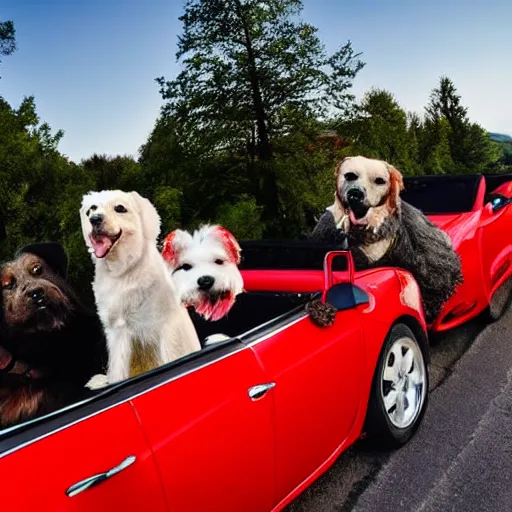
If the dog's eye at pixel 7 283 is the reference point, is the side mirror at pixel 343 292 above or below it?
below

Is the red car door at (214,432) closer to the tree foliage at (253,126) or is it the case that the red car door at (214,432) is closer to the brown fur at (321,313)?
the brown fur at (321,313)

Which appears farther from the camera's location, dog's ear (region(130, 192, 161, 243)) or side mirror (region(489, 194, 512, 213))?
side mirror (region(489, 194, 512, 213))

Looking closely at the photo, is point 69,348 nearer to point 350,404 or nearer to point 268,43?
point 350,404

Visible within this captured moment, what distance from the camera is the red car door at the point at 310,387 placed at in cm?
231

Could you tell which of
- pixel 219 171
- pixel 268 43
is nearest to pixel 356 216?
pixel 219 171

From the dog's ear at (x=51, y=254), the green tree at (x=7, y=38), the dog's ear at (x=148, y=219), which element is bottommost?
the dog's ear at (x=51, y=254)

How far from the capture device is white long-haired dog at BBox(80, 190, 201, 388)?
230 cm

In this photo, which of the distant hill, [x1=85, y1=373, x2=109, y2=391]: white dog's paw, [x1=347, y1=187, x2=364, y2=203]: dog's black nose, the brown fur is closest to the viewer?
[x1=85, y1=373, x2=109, y2=391]: white dog's paw

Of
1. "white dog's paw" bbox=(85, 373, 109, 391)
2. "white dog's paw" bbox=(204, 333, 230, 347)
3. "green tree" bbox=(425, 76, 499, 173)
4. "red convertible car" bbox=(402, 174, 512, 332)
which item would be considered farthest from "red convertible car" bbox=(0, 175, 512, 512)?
"green tree" bbox=(425, 76, 499, 173)

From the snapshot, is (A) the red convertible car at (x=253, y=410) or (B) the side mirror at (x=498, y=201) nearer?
(A) the red convertible car at (x=253, y=410)

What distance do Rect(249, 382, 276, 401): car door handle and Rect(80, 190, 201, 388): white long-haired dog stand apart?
0.37m

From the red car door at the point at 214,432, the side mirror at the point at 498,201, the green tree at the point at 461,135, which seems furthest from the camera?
the green tree at the point at 461,135

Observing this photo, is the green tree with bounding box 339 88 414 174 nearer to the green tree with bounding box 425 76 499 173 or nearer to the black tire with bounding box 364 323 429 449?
the black tire with bounding box 364 323 429 449

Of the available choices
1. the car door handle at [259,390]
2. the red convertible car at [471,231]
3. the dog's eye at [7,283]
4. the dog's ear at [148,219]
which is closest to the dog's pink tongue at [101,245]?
the dog's ear at [148,219]
